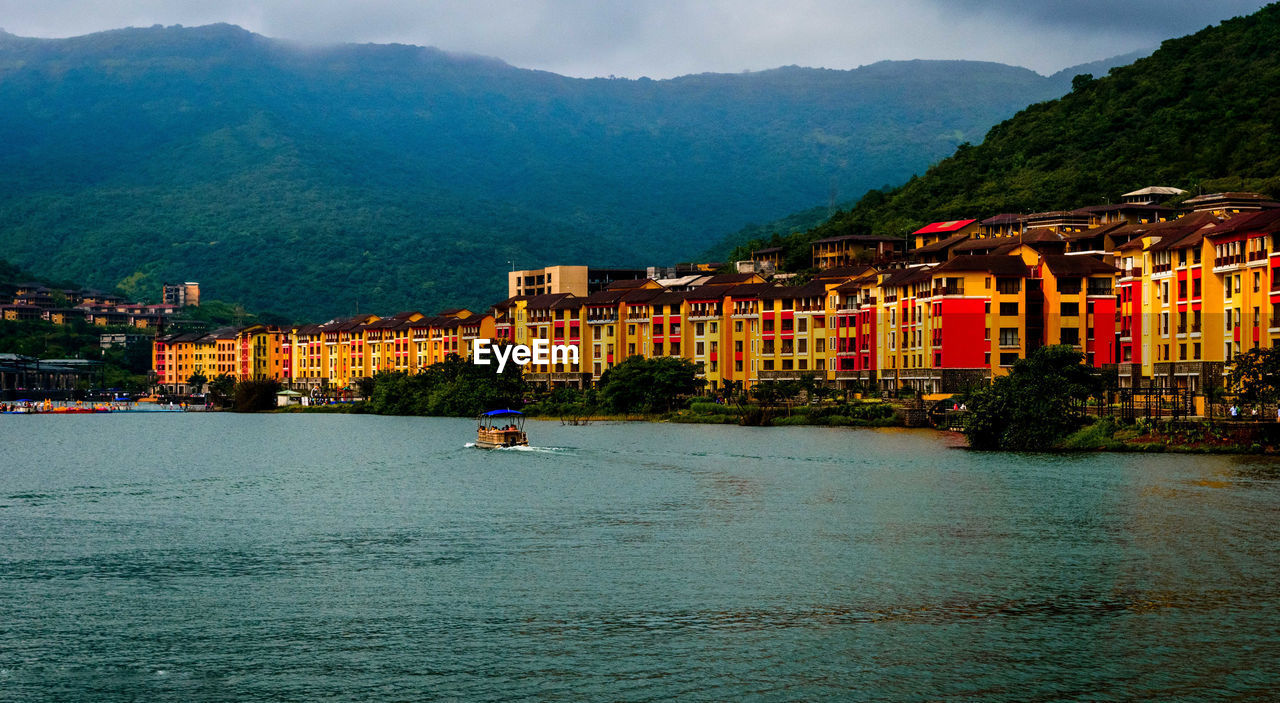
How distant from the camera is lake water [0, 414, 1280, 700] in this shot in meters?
25.6

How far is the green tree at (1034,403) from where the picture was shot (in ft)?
246

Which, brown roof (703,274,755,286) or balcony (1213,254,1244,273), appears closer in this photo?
balcony (1213,254,1244,273)

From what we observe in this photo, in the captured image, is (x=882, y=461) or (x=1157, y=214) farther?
(x=1157, y=214)

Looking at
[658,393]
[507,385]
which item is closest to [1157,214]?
[658,393]

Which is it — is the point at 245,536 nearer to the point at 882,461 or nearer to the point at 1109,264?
the point at 882,461

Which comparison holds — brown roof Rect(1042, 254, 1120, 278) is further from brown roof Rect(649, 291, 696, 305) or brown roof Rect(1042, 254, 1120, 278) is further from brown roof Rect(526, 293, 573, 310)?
brown roof Rect(526, 293, 573, 310)

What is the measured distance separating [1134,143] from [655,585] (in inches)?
5906

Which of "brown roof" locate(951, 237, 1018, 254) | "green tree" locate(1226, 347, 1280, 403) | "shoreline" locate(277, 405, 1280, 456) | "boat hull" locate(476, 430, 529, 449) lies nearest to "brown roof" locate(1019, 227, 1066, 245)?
"brown roof" locate(951, 237, 1018, 254)

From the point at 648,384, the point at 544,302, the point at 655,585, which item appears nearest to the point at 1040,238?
the point at 648,384

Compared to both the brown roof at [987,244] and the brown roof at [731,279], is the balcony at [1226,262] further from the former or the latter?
the brown roof at [731,279]

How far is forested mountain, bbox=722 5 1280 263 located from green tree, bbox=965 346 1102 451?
238 ft

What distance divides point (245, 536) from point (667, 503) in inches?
650

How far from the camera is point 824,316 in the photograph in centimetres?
13550

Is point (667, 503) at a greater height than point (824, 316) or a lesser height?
lesser
